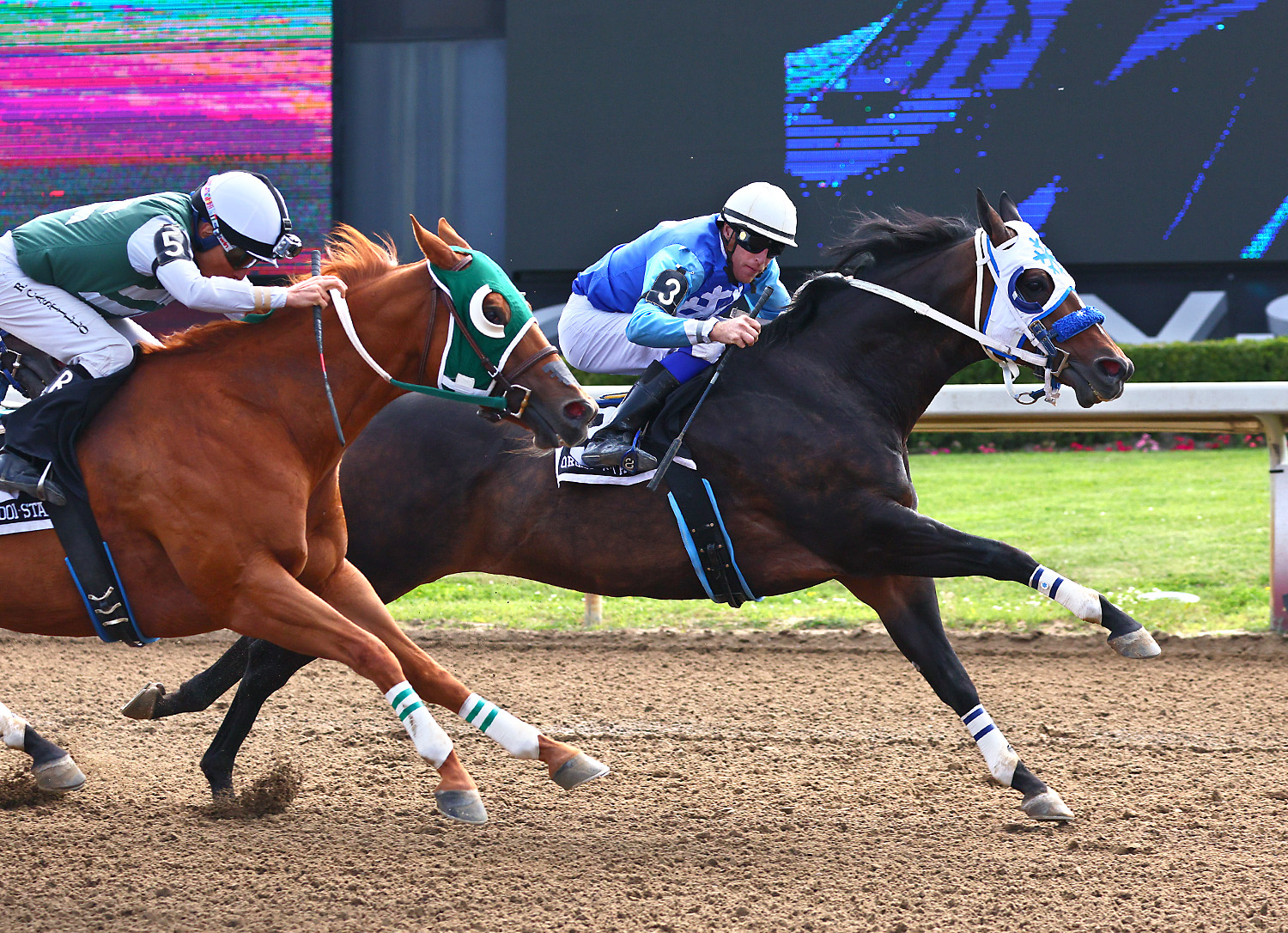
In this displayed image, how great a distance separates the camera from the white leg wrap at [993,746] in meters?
3.82

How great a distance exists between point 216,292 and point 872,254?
2.17 meters

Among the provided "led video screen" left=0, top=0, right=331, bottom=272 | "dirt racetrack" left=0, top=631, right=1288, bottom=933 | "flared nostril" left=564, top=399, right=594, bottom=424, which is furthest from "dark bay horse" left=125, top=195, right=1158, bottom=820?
"led video screen" left=0, top=0, right=331, bottom=272

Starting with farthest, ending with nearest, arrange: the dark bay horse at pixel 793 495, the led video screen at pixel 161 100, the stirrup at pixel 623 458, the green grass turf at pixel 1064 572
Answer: the led video screen at pixel 161 100
the green grass turf at pixel 1064 572
the stirrup at pixel 623 458
the dark bay horse at pixel 793 495

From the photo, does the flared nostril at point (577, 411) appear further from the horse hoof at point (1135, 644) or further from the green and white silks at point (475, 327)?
the horse hoof at point (1135, 644)

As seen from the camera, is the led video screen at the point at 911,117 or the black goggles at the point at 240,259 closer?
the black goggles at the point at 240,259

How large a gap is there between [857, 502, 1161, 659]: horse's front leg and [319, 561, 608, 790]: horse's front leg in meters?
1.12

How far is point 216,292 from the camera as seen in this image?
3.27 metres

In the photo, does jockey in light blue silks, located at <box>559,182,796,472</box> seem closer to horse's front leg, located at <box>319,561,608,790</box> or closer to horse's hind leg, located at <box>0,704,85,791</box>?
horse's front leg, located at <box>319,561,608,790</box>

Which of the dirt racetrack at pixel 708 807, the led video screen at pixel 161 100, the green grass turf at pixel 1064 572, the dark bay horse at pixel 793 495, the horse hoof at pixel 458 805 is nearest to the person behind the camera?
the dirt racetrack at pixel 708 807

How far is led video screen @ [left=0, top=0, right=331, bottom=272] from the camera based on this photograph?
1498 centimetres

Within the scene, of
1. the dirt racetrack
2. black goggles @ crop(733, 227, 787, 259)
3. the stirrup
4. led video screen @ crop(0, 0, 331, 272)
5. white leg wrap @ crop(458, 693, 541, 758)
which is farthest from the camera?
led video screen @ crop(0, 0, 331, 272)

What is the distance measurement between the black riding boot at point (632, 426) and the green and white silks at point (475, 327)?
0.80m

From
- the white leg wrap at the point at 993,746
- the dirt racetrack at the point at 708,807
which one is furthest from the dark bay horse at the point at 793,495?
the dirt racetrack at the point at 708,807

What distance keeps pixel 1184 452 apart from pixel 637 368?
30.0ft
